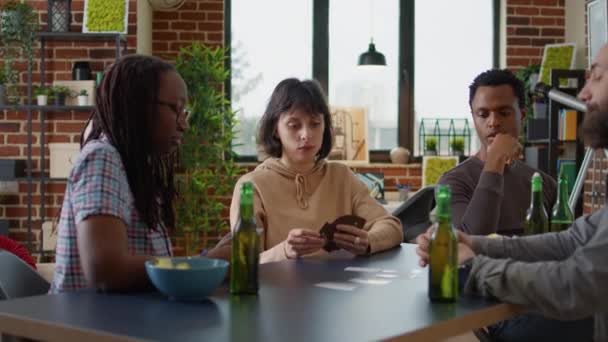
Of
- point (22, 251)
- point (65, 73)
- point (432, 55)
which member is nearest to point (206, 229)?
point (65, 73)

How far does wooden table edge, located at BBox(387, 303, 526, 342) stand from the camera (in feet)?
3.94

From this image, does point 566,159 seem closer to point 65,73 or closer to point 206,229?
point 206,229

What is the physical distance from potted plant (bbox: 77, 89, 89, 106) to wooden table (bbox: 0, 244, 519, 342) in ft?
12.6

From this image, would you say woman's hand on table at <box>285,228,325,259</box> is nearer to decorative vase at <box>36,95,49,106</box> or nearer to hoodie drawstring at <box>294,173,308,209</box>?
hoodie drawstring at <box>294,173,308,209</box>

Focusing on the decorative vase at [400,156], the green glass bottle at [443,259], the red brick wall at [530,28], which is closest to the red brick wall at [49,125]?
the decorative vase at [400,156]

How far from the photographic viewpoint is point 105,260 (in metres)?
1.41

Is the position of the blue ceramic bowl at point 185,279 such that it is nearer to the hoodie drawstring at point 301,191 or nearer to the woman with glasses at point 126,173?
the woman with glasses at point 126,173

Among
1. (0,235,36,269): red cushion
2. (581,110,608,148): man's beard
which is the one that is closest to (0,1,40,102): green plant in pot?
(0,235,36,269): red cushion

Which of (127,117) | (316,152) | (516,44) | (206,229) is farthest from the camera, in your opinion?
(516,44)

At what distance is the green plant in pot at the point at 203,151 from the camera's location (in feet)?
18.6

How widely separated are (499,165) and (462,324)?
117cm

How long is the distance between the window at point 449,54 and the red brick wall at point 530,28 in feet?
0.65

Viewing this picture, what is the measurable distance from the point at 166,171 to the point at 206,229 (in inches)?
155

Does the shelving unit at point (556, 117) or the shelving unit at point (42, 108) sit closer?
the shelving unit at point (42, 108)
